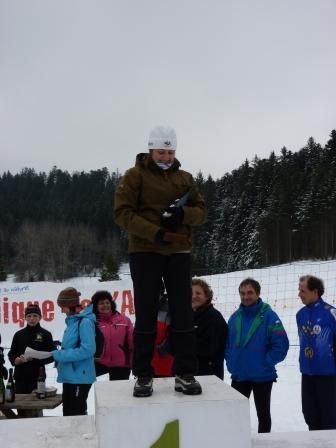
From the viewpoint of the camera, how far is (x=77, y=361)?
4.29m

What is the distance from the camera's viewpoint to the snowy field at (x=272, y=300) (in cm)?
604

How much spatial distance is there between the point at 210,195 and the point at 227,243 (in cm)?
737

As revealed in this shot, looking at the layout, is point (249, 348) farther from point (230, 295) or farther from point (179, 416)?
point (230, 295)

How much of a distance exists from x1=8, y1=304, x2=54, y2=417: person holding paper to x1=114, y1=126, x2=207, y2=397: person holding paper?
6.89 ft

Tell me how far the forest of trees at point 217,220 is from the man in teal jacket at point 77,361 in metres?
14.8

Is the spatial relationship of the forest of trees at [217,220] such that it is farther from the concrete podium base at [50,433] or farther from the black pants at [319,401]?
the concrete podium base at [50,433]

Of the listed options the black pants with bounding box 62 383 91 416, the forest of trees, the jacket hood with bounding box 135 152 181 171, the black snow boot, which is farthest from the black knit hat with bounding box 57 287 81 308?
the forest of trees

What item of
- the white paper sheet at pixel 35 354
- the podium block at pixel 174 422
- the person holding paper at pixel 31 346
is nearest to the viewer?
the podium block at pixel 174 422

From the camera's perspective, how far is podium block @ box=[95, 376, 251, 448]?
8.75 ft

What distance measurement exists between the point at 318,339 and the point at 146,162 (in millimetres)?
2053

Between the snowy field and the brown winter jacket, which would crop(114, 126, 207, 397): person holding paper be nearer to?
the brown winter jacket

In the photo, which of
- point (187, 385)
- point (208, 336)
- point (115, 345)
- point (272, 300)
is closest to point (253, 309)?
point (208, 336)

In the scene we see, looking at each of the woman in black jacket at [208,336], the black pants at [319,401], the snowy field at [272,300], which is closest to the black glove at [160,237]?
the woman in black jacket at [208,336]

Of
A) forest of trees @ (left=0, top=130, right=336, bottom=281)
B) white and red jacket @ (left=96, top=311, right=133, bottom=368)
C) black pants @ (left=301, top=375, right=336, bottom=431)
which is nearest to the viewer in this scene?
black pants @ (left=301, top=375, right=336, bottom=431)
